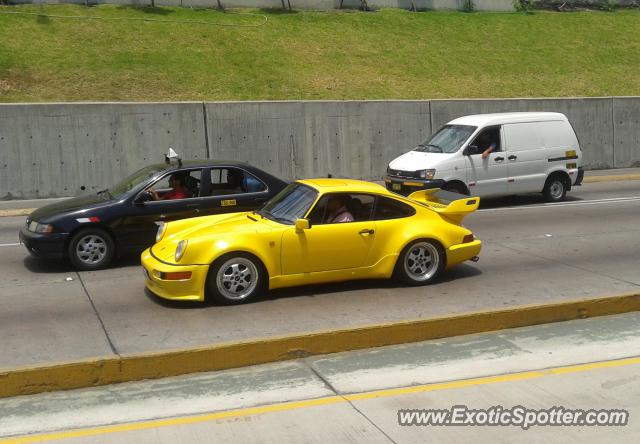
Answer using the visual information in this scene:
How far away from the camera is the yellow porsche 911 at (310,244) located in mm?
8797

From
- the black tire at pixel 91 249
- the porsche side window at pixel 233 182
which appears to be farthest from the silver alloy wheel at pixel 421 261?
the black tire at pixel 91 249

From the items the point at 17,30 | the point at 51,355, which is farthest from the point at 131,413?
the point at 17,30

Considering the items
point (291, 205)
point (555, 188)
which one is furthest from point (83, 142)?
point (555, 188)

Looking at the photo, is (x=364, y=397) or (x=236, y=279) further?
(x=236, y=279)

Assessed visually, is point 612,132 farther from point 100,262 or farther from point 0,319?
point 0,319

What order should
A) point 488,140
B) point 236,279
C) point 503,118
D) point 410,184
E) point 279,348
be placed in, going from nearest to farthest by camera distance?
1. point 279,348
2. point 236,279
3. point 410,184
4. point 488,140
5. point 503,118

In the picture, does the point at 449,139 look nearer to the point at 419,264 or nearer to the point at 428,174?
the point at 428,174

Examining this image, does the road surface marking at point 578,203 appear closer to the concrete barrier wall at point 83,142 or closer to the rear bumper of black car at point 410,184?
the rear bumper of black car at point 410,184

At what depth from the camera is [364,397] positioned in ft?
20.8

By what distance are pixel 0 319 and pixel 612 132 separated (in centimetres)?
2001

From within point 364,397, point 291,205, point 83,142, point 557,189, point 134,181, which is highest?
point 83,142

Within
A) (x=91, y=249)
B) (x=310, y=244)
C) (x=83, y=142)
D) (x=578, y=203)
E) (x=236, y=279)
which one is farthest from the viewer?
(x=83, y=142)

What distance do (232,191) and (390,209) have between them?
2883 millimetres

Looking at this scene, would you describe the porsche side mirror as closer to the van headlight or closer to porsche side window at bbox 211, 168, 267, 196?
porsche side window at bbox 211, 168, 267, 196
